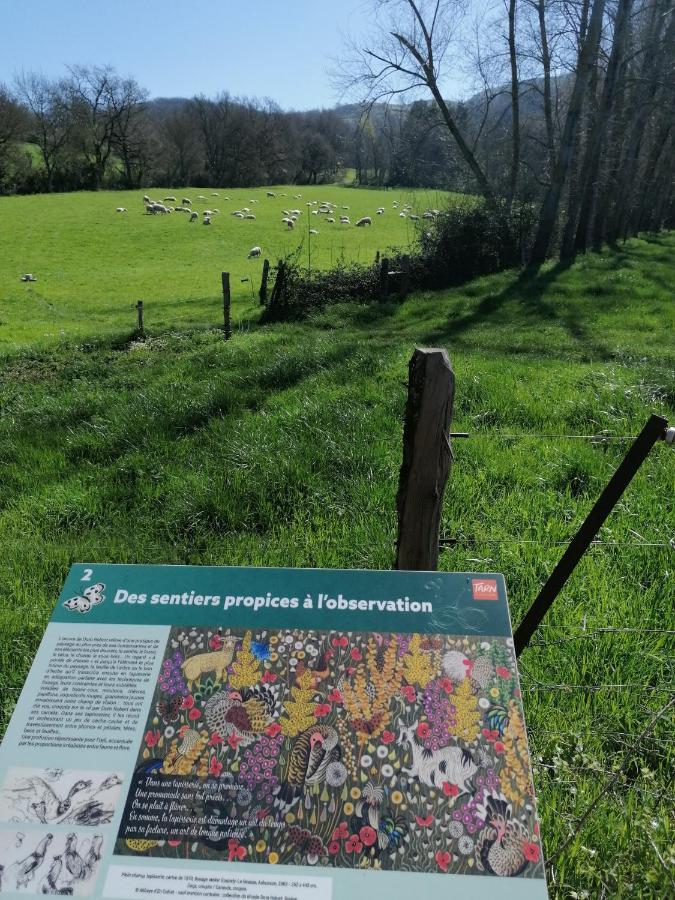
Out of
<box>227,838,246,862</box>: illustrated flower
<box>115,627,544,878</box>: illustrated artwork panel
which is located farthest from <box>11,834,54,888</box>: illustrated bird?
<box>227,838,246,862</box>: illustrated flower

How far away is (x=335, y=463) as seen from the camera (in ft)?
17.2

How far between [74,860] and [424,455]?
161 cm

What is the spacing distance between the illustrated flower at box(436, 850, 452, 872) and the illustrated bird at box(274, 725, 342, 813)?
1.14 feet

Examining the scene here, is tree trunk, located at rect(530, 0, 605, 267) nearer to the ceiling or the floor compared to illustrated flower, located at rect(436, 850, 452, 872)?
nearer to the ceiling

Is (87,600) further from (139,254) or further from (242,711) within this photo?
(139,254)

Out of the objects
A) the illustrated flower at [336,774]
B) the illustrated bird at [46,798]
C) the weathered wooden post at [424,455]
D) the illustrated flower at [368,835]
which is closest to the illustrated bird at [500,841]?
the illustrated flower at [368,835]

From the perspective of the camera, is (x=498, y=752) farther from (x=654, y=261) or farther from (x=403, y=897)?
(x=654, y=261)

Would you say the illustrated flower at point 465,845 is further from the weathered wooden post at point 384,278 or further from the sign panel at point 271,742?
the weathered wooden post at point 384,278

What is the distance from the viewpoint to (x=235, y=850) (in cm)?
159

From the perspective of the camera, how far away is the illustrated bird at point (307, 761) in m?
1.68

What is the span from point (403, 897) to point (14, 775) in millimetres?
1113

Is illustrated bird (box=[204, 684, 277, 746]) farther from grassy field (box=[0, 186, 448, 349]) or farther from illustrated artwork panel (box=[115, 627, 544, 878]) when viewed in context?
grassy field (box=[0, 186, 448, 349])

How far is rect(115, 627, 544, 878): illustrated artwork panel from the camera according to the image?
5.26 feet

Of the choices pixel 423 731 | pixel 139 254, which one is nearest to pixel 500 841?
pixel 423 731
